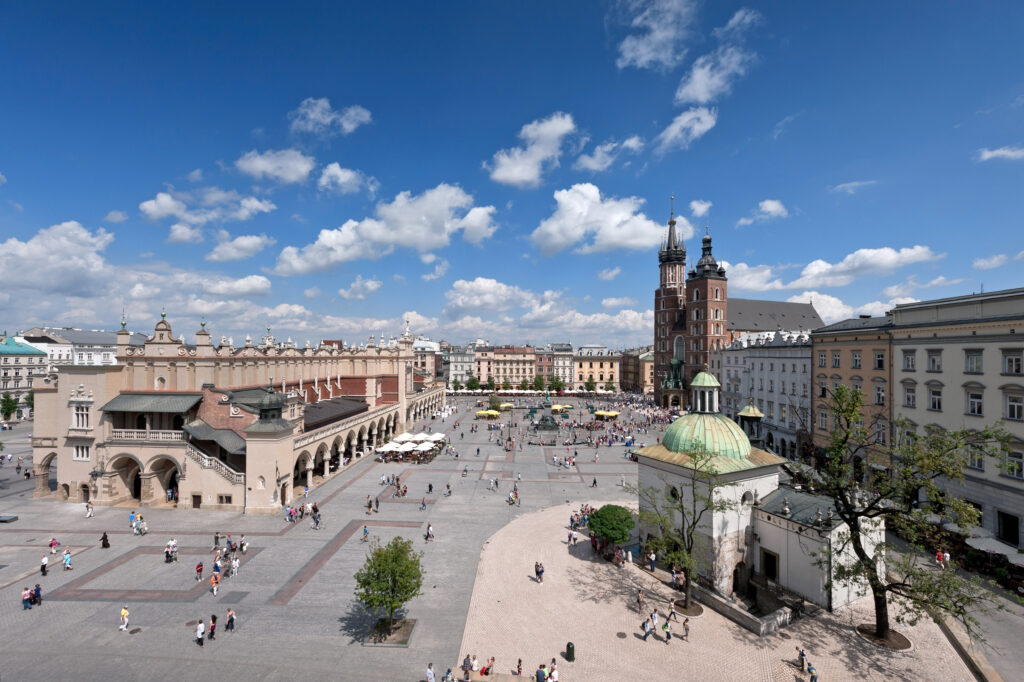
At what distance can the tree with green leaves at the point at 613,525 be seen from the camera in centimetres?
2495

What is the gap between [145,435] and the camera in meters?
34.5

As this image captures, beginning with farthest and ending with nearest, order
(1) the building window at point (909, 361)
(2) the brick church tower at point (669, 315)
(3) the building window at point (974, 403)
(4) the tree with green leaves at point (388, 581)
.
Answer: (2) the brick church tower at point (669, 315) < (1) the building window at point (909, 361) < (3) the building window at point (974, 403) < (4) the tree with green leaves at point (388, 581)

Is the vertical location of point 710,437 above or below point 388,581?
above

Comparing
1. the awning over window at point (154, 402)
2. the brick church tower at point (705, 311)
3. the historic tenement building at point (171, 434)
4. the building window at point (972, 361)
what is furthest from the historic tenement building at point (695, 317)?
the awning over window at point (154, 402)

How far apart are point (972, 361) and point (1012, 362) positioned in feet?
7.54

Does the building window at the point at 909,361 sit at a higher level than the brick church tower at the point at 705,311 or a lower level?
lower

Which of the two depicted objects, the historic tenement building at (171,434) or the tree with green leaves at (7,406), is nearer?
the historic tenement building at (171,434)

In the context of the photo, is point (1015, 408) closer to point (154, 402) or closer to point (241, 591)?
point (241, 591)

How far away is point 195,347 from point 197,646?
29705 millimetres

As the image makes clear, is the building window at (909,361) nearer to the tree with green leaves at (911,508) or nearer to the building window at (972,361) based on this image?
the building window at (972,361)

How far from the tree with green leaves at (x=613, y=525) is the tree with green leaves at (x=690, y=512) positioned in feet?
3.44

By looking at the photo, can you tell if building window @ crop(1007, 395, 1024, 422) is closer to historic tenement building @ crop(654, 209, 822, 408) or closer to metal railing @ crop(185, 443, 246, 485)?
metal railing @ crop(185, 443, 246, 485)

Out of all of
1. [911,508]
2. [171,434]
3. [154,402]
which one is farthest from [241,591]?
[911,508]

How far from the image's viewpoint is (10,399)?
254ft
